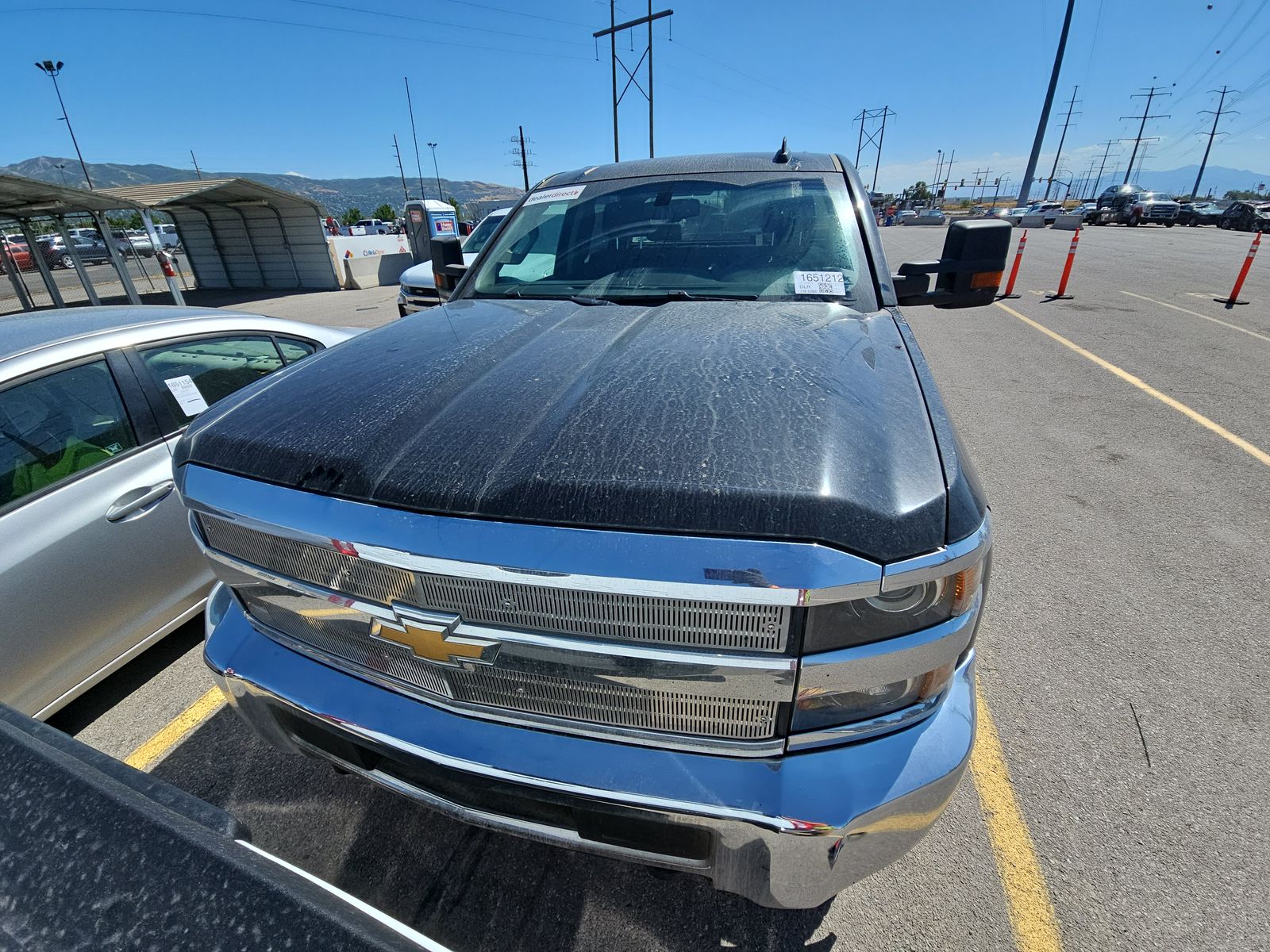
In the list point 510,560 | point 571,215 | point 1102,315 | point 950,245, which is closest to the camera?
point 510,560

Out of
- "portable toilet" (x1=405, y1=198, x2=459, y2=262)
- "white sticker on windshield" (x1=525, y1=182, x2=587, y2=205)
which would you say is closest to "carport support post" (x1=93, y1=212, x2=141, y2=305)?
"portable toilet" (x1=405, y1=198, x2=459, y2=262)

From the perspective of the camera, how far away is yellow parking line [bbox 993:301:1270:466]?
14.4 ft

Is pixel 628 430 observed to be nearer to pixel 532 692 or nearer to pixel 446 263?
pixel 532 692

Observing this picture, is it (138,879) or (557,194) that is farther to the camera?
(557,194)

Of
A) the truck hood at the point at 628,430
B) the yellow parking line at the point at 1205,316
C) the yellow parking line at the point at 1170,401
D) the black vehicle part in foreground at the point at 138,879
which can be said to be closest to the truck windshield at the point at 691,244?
the truck hood at the point at 628,430

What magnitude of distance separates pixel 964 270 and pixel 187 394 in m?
3.48

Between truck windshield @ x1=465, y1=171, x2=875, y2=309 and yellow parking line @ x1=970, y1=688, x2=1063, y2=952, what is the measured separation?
5.36 feet

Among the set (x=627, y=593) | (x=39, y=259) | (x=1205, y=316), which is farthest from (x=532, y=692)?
(x=39, y=259)

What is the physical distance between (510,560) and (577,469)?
21cm

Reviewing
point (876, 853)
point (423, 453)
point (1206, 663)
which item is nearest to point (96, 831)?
point (423, 453)

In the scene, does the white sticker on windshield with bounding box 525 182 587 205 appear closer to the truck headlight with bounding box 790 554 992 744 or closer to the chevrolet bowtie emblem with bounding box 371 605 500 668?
the chevrolet bowtie emblem with bounding box 371 605 500 668

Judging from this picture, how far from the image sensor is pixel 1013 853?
1753 mm

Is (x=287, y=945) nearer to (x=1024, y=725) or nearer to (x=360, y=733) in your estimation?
(x=360, y=733)

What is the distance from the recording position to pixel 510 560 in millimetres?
1085
